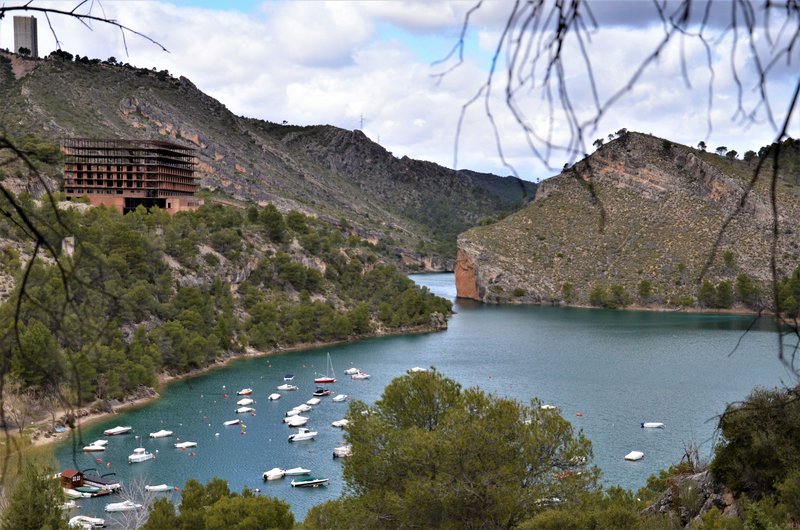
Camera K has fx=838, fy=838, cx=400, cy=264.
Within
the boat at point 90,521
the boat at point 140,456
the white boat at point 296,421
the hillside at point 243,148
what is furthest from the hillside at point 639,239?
the boat at point 90,521

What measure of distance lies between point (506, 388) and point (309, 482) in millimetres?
17525

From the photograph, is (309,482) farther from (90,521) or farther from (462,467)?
(462,467)

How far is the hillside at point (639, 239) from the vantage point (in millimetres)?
87812

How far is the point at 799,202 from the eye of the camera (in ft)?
309

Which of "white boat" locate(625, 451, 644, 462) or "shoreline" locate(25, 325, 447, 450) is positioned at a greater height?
"shoreline" locate(25, 325, 447, 450)

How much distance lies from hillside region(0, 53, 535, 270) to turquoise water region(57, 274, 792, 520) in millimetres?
21656

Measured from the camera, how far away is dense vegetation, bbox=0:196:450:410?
48.7 meters

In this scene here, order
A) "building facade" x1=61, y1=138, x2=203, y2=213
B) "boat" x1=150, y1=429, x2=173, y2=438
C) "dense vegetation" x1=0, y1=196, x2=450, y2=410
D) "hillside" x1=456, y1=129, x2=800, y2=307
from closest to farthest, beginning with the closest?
"boat" x1=150, y1=429, x2=173, y2=438
"dense vegetation" x1=0, y1=196, x2=450, y2=410
"building facade" x1=61, y1=138, x2=203, y2=213
"hillside" x1=456, y1=129, x2=800, y2=307

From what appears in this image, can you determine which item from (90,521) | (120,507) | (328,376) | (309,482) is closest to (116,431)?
(120,507)

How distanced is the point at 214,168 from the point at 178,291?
4675 cm

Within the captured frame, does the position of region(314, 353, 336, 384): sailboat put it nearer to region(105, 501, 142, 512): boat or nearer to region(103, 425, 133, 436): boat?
region(103, 425, 133, 436): boat

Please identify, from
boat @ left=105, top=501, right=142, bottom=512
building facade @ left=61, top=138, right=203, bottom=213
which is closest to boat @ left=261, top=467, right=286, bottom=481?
boat @ left=105, top=501, right=142, bottom=512

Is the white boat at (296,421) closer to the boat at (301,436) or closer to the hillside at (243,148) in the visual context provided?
the boat at (301,436)

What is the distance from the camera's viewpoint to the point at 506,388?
46.2 m
